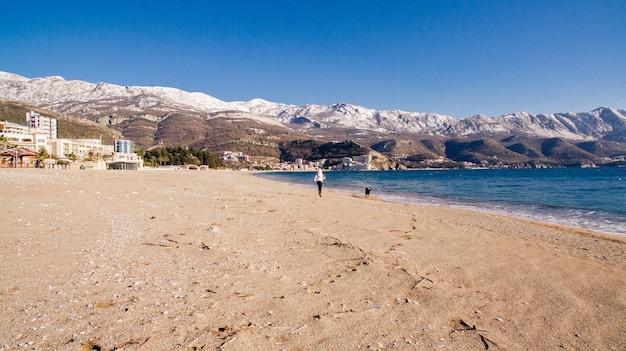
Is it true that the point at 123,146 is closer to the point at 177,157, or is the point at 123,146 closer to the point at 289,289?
the point at 177,157

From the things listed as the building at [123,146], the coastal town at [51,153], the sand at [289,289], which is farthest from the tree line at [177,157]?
the sand at [289,289]

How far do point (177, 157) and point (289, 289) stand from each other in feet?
432

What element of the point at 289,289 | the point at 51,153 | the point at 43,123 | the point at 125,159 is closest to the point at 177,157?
the point at 125,159

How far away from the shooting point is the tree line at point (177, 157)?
384 ft

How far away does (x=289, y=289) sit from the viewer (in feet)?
15.6

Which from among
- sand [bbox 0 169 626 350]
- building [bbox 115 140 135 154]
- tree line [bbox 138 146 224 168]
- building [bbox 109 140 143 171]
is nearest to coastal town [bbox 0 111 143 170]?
building [bbox 109 140 143 171]

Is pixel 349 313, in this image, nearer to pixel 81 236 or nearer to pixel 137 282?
pixel 137 282

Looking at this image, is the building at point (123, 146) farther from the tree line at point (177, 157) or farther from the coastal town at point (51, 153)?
the tree line at point (177, 157)

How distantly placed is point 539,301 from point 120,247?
6978mm

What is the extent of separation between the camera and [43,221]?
8117 millimetres

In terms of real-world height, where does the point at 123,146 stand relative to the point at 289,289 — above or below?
above

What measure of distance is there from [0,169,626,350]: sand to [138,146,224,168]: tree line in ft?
377

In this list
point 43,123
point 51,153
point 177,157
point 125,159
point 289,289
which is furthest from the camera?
point 43,123

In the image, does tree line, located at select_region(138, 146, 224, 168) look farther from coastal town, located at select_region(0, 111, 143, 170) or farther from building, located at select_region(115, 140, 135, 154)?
building, located at select_region(115, 140, 135, 154)
